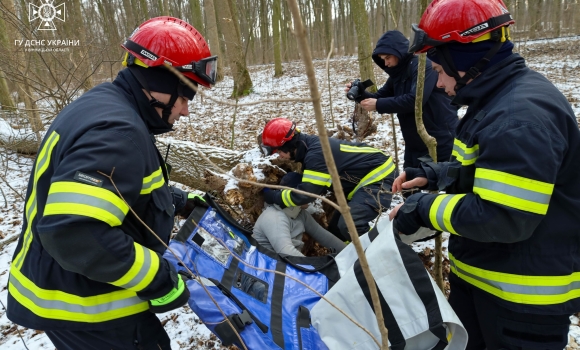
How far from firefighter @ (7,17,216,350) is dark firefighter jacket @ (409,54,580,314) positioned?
1310mm

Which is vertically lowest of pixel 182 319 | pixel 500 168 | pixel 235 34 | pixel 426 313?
pixel 182 319

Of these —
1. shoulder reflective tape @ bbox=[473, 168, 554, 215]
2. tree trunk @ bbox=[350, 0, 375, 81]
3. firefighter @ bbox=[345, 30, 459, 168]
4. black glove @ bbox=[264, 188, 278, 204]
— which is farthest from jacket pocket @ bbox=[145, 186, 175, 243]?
tree trunk @ bbox=[350, 0, 375, 81]

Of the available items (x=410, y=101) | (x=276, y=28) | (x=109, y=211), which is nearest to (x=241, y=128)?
(x=410, y=101)

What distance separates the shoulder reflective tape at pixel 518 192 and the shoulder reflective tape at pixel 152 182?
1.42 meters

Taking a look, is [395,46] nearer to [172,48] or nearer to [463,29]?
[463,29]

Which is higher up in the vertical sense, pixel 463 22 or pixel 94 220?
pixel 463 22

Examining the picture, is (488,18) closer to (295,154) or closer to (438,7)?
(438,7)

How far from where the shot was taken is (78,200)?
1226mm

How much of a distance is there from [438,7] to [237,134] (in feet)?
22.3

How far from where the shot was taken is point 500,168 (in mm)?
1275

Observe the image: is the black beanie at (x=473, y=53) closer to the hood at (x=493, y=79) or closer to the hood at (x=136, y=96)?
the hood at (x=493, y=79)

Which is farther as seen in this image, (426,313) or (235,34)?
(235,34)

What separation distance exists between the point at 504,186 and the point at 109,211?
1.53 meters

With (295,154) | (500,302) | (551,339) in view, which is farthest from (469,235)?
(295,154)
